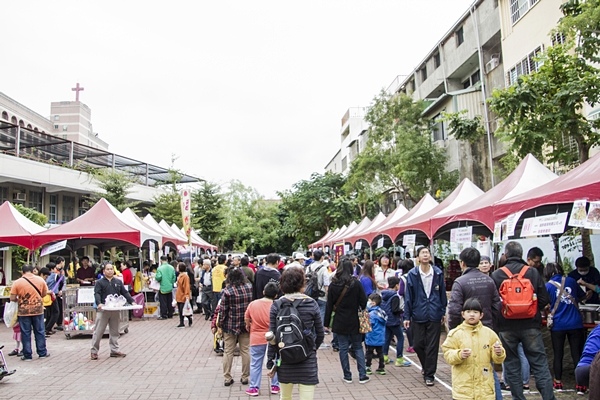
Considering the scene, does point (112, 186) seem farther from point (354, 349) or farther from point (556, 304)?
point (556, 304)

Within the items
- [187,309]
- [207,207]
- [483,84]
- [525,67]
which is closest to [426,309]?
[187,309]

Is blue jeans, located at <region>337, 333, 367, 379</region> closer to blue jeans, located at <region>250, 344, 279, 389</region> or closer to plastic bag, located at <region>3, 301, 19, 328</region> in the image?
blue jeans, located at <region>250, 344, 279, 389</region>

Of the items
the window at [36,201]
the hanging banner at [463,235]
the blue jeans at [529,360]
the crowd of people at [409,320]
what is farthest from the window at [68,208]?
the blue jeans at [529,360]

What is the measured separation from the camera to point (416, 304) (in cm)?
698

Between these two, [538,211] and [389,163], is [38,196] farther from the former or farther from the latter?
[538,211]

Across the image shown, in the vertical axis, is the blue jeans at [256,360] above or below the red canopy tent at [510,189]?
below

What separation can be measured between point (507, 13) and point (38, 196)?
2516cm

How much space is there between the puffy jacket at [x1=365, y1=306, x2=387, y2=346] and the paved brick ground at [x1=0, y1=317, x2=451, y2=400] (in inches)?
19.7

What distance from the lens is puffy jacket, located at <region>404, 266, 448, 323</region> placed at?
22.5 ft

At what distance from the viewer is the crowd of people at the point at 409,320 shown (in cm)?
468

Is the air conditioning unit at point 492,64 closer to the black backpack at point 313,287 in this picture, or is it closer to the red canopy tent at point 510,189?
the red canopy tent at point 510,189

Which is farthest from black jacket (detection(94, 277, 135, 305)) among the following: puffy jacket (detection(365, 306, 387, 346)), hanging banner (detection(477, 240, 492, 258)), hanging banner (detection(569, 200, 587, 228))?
hanging banner (detection(477, 240, 492, 258))

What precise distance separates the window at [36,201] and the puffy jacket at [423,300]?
87.1ft

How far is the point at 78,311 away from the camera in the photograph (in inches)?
473
